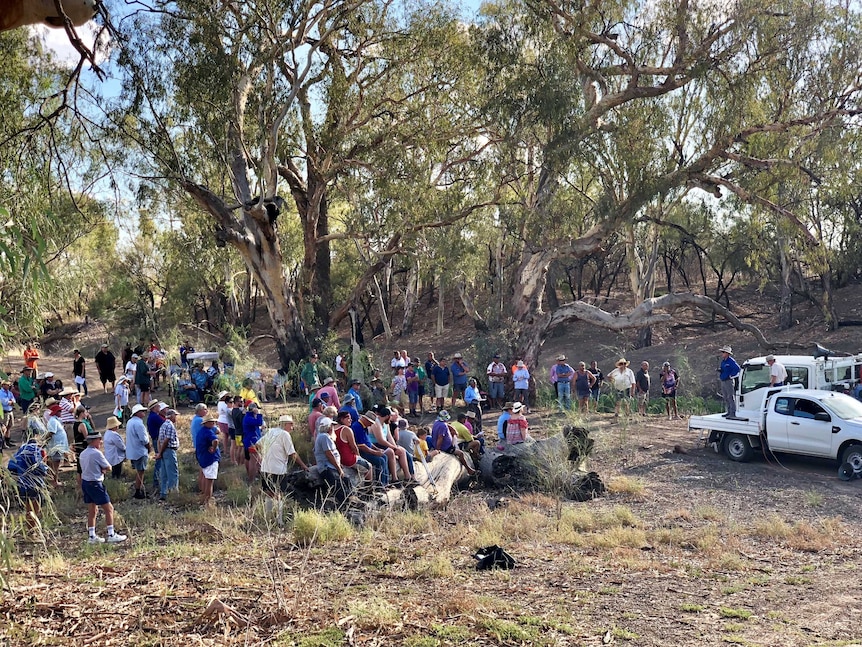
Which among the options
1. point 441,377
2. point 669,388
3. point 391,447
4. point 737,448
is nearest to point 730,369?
point 737,448

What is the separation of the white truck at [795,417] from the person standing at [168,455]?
34.2ft

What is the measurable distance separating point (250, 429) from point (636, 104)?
1666 centimetres

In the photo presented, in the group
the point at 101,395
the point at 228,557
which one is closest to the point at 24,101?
the point at 101,395

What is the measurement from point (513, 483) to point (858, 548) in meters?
5.61

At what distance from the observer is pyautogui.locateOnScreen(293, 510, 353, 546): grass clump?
9.91 m

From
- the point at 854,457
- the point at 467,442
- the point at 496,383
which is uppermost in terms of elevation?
the point at 496,383

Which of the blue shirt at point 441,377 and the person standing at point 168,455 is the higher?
the blue shirt at point 441,377

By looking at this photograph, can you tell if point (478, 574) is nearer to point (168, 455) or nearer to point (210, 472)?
point (210, 472)

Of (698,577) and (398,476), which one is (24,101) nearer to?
(398,476)

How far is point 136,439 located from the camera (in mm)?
12781

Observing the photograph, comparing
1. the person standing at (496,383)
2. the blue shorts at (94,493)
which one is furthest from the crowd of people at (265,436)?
the person standing at (496,383)

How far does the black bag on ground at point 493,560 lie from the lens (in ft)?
29.1

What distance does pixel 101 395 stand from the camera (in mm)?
25703

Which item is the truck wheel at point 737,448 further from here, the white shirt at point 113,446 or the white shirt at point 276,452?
the white shirt at point 113,446
